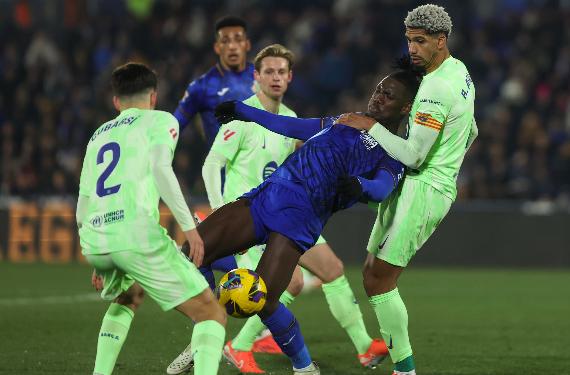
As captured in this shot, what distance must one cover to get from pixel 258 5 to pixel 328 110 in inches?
130

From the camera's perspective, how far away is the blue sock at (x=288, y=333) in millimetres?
6738

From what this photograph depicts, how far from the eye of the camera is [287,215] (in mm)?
6531

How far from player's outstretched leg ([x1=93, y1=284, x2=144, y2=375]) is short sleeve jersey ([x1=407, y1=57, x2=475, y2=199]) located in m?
1.86

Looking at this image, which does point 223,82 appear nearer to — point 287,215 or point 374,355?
point 374,355

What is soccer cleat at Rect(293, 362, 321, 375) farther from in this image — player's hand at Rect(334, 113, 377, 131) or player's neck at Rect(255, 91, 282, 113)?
player's neck at Rect(255, 91, 282, 113)

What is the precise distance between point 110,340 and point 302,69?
1335 centimetres

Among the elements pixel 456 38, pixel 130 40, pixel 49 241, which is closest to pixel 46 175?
pixel 49 241

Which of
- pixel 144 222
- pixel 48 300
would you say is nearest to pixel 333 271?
pixel 144 222

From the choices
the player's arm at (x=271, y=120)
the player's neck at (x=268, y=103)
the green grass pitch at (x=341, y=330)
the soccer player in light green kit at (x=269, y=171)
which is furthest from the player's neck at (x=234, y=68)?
the player's arm at (x=271, y=120)

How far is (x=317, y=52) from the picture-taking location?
19.6 m

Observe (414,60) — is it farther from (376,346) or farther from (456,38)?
(456,38)

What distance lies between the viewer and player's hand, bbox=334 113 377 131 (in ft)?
21.9

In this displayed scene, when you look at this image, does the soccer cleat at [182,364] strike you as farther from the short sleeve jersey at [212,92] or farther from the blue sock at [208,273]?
the short sleeve jersey at [212,92]

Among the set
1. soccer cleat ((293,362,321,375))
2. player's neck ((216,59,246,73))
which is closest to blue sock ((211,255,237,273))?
soccer cleat ((293,362,321,375))
